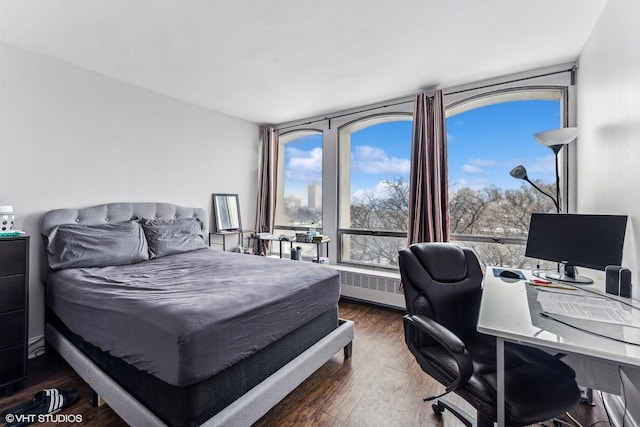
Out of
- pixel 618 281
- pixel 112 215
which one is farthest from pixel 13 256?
pixel 618 281

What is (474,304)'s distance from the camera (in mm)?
→ 1789

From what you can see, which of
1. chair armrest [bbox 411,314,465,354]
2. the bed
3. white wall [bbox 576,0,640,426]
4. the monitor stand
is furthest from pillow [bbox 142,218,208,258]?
white wall [bbox 576,0,640,426]

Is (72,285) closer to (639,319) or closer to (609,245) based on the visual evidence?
(639,319)

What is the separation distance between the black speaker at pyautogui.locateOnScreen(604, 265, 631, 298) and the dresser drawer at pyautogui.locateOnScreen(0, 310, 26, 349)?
380 centimetres

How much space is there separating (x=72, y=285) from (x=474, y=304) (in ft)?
9.17

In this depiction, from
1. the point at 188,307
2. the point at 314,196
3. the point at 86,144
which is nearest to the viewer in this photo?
the point at 188,307

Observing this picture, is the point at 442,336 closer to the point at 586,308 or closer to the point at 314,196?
the point at 586,308

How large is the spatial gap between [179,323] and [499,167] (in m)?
3.41

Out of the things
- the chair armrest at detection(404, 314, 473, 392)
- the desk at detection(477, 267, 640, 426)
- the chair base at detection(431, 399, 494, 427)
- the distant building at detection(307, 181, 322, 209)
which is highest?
the distant building at detection(307, 181, 322, 209)

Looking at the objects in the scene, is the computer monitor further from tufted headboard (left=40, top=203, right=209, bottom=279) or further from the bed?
tufted headboard (left=40, top=203, right=209, bottom=279)

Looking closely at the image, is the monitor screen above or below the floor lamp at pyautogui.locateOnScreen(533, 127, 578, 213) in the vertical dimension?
below

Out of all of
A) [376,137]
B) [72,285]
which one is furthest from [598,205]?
[72,285]

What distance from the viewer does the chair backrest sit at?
1682 millimetres

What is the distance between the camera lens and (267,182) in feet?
15.7
